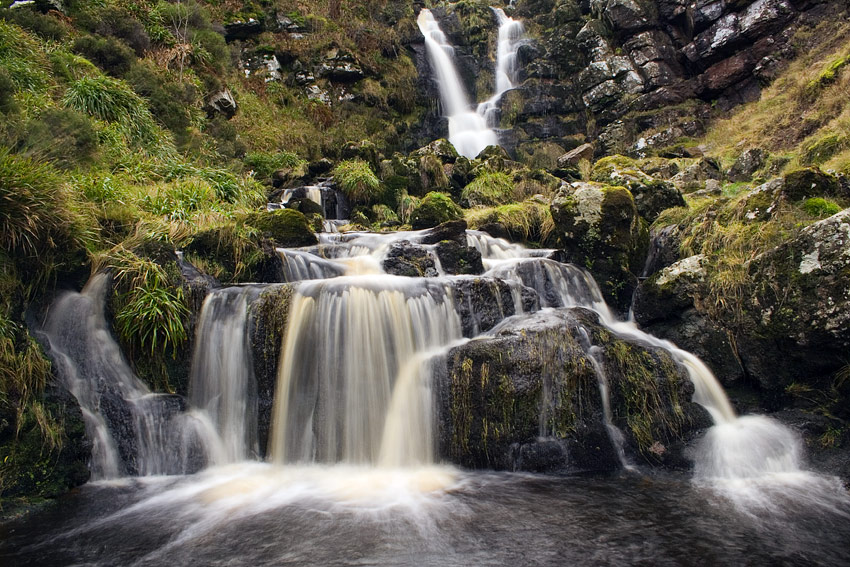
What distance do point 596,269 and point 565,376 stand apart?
3.49 metres

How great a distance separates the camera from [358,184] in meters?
12.8

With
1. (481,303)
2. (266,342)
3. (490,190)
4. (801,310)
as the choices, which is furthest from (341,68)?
(801,310)

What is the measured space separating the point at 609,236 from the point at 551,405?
3.99 meters

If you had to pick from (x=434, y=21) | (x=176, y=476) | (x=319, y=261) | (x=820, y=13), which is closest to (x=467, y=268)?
(x=319, y=261)

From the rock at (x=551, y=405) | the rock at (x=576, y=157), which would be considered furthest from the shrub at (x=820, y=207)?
the rock at (x=576, y=157)

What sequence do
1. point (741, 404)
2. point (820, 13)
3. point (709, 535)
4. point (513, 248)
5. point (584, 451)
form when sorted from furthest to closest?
point (820, 13) < point (513, 248) < point (741, 404) < point (584, 451) < point (709, 535)

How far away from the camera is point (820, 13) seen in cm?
1556

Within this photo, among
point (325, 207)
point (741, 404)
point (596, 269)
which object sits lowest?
point (741, 404)

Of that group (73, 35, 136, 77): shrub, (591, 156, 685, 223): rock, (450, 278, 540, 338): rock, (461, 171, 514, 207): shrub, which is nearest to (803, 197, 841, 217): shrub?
(591, 156, 685, 223): rock

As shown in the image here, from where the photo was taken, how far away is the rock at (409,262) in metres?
7.59

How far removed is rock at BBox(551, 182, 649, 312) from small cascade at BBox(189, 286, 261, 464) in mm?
5554

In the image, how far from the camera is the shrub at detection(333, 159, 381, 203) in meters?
12.8

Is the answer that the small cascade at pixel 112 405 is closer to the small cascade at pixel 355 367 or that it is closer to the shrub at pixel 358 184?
the small cascade at pixel 355 367

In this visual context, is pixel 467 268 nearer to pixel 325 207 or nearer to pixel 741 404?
pixel 741 404
